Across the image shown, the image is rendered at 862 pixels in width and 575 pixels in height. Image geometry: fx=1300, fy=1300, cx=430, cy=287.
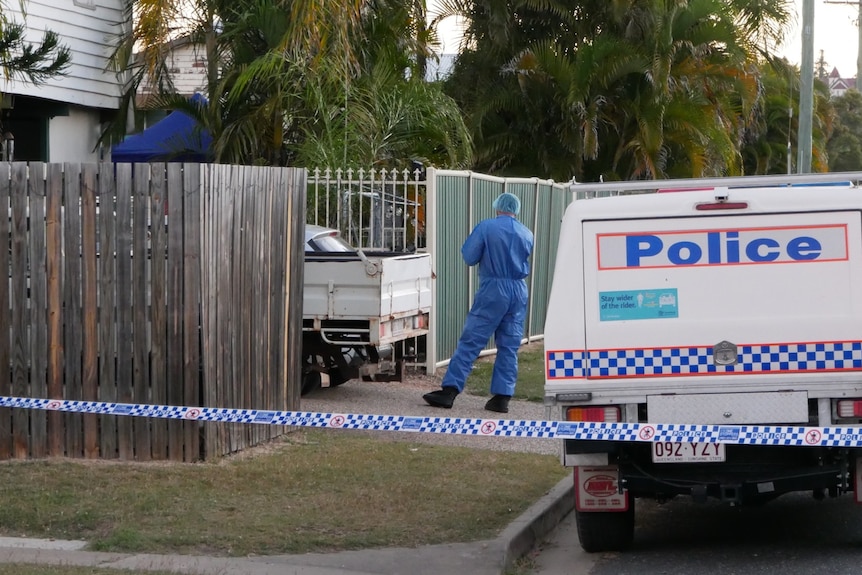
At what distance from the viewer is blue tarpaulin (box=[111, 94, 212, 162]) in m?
18.1

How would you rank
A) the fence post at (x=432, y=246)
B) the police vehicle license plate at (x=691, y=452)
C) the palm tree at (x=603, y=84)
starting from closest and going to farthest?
the police vehicle license plate at (x=691, y=452) < the fence post at (x=432, y=246) < the palm tree at (x=603, y=84)

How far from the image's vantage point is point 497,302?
11602 mm

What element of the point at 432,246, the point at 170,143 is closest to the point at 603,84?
the point at 170,143

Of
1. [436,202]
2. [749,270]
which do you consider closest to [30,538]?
[749,270]

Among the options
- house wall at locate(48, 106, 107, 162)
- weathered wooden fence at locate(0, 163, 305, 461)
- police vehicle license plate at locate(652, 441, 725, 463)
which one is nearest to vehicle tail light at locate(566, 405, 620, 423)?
police vehicle license plate at locate(652, 441, 725, 463)

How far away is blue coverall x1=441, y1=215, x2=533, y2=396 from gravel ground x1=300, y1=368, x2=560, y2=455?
32cm

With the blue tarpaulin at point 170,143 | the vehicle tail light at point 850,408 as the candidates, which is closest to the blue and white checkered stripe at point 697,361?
the vehicle tail light at point 850,408

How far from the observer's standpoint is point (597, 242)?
675 centimetres

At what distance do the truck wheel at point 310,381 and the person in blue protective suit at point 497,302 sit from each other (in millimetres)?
1107

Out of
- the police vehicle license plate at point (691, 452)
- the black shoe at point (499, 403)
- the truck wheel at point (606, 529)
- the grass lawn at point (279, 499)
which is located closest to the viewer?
the police vehicle license plate at point (691, 452)

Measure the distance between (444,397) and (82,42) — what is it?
30.3ft

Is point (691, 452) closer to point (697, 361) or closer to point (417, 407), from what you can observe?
point (697, 361)

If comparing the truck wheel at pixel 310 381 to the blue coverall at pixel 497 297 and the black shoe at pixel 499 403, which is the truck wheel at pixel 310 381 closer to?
the blue coverall at pixel 497 297

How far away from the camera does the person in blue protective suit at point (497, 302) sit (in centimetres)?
1149
